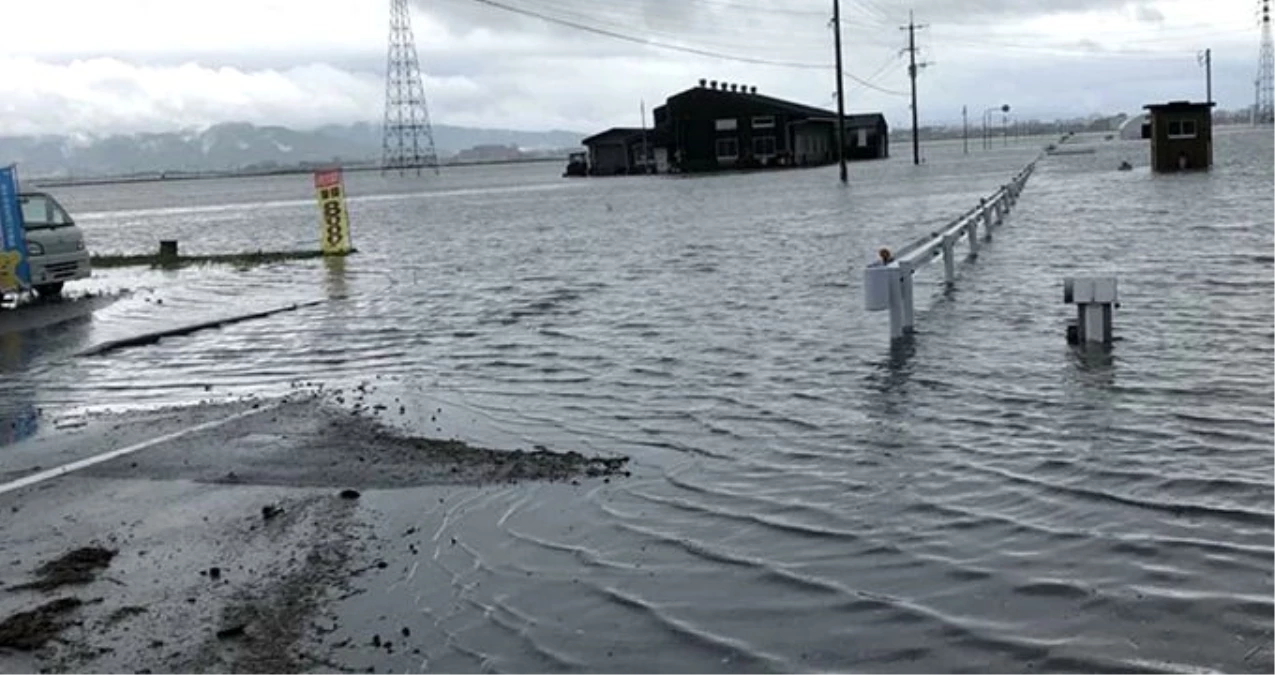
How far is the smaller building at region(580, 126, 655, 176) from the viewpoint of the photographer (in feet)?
370

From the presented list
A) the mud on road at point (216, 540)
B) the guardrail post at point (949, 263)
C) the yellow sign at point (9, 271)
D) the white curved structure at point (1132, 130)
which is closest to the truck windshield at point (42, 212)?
the yellow sign at point (9, 271)

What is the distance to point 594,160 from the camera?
122m

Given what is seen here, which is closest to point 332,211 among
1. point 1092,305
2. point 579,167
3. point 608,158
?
point 1092,305

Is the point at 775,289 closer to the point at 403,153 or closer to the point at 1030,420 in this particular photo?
the point at 1030,420

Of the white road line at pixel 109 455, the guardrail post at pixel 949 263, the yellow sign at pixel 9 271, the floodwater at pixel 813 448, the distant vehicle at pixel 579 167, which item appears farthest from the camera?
the distant vehicle at pixel 579 167

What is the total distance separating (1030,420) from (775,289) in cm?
995

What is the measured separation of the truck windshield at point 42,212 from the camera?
23478 millimetres

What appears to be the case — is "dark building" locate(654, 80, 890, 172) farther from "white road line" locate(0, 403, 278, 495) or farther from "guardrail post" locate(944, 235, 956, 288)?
"white road line" locate(0, 403, 278, 495)

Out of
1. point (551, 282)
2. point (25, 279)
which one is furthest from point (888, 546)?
point (25, 279)

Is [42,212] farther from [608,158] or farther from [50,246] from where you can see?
[608,158]

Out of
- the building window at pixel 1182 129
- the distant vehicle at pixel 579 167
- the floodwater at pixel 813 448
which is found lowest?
the floodwater at pixel 813 448

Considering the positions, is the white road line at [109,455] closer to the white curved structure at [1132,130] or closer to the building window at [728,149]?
the building window at [728,149]

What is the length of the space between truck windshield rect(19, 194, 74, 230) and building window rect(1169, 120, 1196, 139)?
40177mm

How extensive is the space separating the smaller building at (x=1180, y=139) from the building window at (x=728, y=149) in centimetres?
5417
